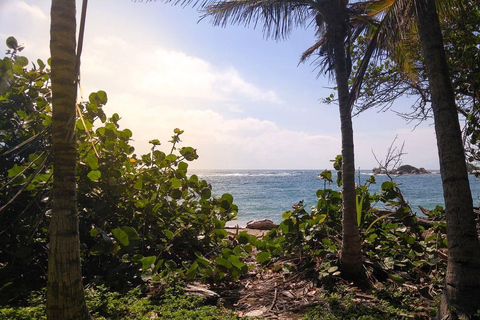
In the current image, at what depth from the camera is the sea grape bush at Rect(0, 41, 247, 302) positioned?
3885 mm

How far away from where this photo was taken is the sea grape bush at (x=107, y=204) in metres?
3.88

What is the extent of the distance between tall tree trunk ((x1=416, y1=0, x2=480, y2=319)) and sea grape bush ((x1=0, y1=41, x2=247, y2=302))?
2285 millimetres

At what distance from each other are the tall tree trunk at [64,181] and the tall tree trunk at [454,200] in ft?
10.0

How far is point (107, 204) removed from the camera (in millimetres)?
4344

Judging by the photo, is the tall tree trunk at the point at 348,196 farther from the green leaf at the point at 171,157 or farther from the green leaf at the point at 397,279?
the green leaf at the point at 171,157

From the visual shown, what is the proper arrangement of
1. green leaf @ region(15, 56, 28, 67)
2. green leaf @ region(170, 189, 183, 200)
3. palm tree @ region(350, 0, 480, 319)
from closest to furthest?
palm tree @ region(350, 0, 480, 319)
green leaf @ region(15, 56, 28, 67)
green leaf @ region(170, 189, 183, 200)

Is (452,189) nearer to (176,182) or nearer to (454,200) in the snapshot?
(454,200)

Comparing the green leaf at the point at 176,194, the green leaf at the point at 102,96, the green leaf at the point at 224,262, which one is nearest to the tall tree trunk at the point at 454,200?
the green leaf at the point at 224,262

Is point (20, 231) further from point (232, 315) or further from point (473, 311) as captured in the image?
point (473, 311)

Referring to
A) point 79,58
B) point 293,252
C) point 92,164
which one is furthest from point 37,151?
point 293,252

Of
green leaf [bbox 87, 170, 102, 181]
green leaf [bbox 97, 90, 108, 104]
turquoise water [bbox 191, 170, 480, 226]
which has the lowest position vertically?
turquoise water [bbox 191, 170, 480, 226]

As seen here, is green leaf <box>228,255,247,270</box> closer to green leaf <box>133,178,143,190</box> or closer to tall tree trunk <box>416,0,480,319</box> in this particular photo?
green leaf <box>133,178,143,190</box>

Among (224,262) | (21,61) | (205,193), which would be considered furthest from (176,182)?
(21,61)

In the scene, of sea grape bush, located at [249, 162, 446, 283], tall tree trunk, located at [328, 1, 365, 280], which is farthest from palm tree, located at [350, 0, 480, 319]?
tall tree trunk, located at [328, 1, 365, 280]
